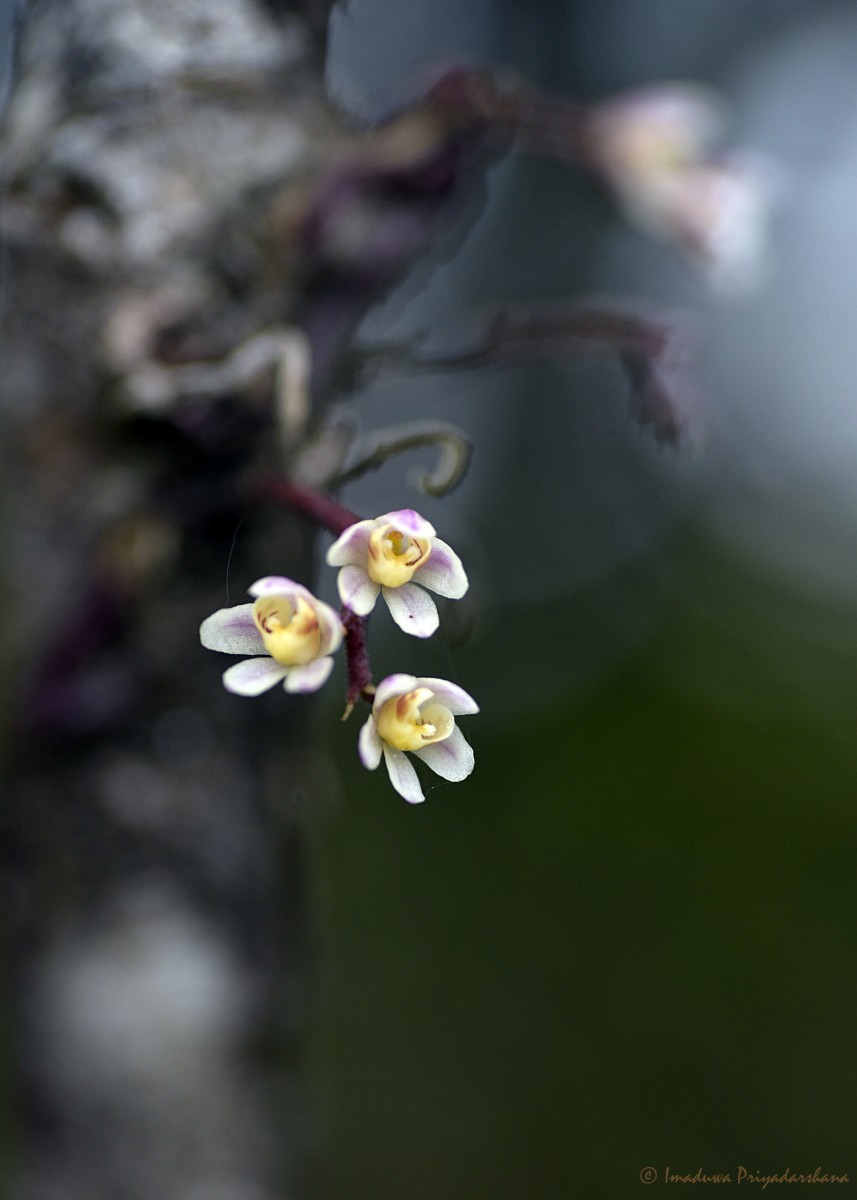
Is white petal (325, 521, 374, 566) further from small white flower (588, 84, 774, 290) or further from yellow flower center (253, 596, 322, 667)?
small white flower (588, 84, 774, 290)

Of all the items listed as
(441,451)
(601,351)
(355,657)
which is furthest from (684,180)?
(355,657)

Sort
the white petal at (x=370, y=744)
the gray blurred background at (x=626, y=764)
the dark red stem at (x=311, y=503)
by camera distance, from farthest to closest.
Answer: the gray blurred background at (x=626, y=764)
the dark red stem at (x=311, y=503)
the white petal at (x=370, y=744)

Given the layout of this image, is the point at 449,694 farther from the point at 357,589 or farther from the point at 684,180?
the point at 684,180

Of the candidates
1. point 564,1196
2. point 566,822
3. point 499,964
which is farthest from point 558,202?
point 564,1196

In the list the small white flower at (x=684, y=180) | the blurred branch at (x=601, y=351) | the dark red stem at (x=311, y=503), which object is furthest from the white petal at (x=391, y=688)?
the small white flower at (x=684, y=180)

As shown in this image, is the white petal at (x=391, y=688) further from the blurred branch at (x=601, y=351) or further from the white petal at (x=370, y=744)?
the blurred branch at (x=601, y=351)

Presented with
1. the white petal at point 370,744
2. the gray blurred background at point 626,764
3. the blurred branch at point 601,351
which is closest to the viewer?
the white petal at point 370,744

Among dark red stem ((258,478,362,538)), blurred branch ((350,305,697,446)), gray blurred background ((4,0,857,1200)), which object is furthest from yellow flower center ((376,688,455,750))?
gray blurred background ((4,0,857,1200))
